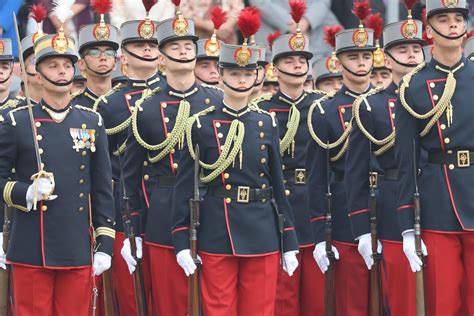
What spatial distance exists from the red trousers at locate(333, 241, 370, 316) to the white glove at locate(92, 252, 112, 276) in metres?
2.32

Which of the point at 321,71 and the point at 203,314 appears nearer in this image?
the point at 203,314

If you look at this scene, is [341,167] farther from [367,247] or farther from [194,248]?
[194,248]

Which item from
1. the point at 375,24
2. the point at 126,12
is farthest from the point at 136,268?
the point at 126,12

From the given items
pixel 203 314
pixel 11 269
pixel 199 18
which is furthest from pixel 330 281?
pixel 199 18

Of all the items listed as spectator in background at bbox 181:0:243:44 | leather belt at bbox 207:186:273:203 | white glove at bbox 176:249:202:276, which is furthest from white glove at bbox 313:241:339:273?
spectator in background at bbox 181:0:243:44

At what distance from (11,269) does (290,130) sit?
299cm

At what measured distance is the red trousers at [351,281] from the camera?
37.1 ft

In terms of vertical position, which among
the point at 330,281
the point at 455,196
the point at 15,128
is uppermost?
the point at 15,128

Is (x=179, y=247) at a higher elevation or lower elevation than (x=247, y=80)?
lower

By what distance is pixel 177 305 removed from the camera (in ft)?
34.9

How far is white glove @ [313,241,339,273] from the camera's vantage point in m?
11.3

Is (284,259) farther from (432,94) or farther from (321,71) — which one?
(321,71)

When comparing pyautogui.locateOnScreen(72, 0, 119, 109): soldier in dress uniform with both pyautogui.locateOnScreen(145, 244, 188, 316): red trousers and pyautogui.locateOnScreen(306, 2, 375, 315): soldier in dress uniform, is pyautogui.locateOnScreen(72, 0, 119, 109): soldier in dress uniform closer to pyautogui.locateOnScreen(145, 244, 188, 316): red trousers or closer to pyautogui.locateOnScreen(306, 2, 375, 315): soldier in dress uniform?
pyautogui.locateOnScreen(306, 2, 375, 315): soldier in dress uniform

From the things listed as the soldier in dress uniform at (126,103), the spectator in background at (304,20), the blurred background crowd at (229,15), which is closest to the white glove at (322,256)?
the soldier in dress uniform at (126,103)
